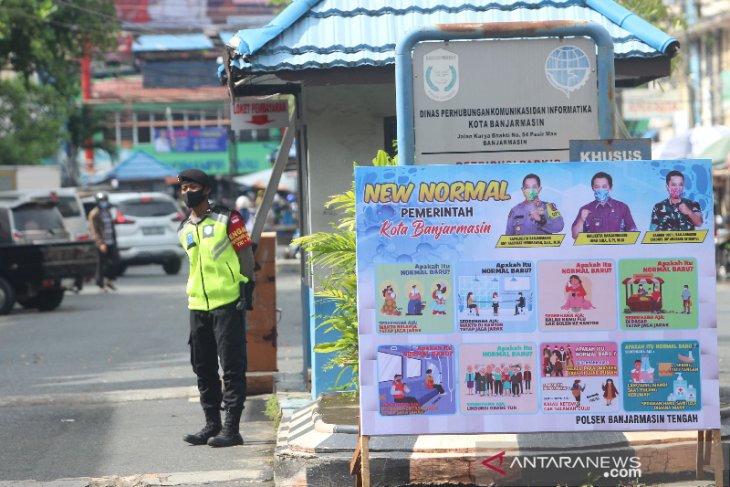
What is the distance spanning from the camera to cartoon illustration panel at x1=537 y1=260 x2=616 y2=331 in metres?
6.44

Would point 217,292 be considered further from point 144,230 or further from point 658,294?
point 144,230

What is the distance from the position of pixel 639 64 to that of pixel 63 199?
766 inches

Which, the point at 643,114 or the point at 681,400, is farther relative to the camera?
the point at 643,114

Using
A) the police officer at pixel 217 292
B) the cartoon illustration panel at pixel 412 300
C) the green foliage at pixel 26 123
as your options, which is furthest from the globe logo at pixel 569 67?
the green foliage at pixel 26 123

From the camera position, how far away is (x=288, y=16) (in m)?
9.20

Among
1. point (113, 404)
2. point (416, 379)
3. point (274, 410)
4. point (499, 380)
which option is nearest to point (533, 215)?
point (499, 380)

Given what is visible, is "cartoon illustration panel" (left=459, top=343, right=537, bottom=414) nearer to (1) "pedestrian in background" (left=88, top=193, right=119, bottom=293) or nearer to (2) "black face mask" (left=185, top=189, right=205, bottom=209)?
(2) "black face mask" (left=185, top=189, right=205, bottom=209)

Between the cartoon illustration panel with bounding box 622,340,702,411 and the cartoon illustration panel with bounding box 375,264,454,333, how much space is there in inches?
34.4

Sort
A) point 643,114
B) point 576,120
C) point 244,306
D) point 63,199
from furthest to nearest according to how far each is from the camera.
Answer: point 643,114 → point 63,199 → point 244,306 → point 576,120

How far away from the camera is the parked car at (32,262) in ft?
69.3

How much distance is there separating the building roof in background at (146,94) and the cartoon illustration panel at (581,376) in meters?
68.2

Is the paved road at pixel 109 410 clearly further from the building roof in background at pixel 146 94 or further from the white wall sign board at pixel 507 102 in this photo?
the building roof in background at pixel 146 94

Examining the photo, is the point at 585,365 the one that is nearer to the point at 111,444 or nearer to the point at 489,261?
the point at 489,261

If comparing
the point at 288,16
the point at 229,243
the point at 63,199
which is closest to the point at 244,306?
the point at 229,243
